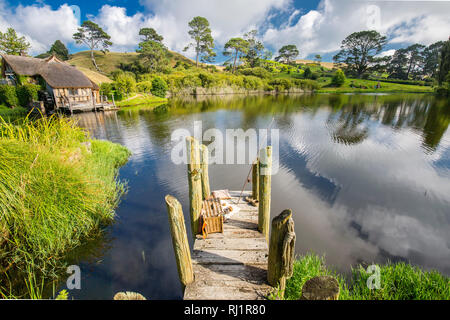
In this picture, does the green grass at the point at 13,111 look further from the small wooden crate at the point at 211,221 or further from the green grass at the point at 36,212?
the small wooden crate at the point at 211,221

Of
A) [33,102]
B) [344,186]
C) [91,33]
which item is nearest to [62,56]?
[91,33]

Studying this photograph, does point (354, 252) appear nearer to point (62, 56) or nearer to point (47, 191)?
point (47, 191)

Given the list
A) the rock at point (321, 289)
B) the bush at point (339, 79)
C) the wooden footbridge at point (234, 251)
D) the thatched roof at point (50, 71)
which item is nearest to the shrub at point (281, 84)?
the bush at point (339, 79)

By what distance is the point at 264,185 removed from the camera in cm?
505

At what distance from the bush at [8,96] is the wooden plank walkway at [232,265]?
3842cm

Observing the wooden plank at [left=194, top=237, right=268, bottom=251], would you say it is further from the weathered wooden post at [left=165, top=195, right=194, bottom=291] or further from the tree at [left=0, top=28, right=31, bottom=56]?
the tree at [left=0, top=28, right=31, bottom=56]

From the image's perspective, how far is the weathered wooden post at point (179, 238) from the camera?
3.45m

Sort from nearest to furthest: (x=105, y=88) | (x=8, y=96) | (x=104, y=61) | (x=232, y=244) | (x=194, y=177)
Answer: (x=232, y=244), (x=194, y=177), (x=8, y=96), (x=105, y=88), (x=104, y=61)

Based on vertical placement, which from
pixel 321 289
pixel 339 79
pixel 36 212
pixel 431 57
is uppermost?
pixel 431 57

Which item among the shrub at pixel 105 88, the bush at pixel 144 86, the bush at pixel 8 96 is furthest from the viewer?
the bush at pixel 144 86

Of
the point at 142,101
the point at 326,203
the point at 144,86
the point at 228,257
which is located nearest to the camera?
the point at 228,257

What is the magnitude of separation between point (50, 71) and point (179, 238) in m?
42.6

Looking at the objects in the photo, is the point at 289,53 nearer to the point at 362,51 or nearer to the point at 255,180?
the point at 362,51

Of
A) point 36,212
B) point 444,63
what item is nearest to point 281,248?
point 36,212
